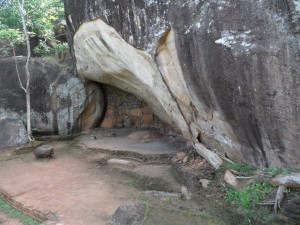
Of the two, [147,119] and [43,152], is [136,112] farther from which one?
[43,152]

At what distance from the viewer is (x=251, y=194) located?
4.63 m

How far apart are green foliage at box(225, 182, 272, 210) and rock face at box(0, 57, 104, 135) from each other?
6231 millimetres

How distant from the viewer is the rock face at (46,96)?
952 cm

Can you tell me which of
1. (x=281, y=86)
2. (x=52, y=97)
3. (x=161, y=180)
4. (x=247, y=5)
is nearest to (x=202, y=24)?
(x=247, y=5)

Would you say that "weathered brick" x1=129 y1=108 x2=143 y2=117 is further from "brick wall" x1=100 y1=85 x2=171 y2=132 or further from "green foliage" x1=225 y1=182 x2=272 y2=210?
"green foliage" x1=225 y1=182 x2=272 y2=210

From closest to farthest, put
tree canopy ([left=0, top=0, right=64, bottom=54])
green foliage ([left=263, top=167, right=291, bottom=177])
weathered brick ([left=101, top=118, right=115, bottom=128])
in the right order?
green foliage ([left=263, top=167, right=291, bottom=177]) < tree canopy ([left=0, top=0, right=64, bottom=54]) < weathered brick ([left=101, top=118, right=115, bottom=128])

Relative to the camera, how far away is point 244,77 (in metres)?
4.37

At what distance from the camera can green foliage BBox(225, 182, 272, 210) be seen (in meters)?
4.52

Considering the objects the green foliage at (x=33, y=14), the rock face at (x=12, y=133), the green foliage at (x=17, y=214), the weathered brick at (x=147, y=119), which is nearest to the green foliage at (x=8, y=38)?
the green foliage at (x=33, y=14)

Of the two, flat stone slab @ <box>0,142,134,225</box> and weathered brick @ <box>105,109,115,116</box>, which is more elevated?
weathered brick @ <box>105,109,115,116</box>

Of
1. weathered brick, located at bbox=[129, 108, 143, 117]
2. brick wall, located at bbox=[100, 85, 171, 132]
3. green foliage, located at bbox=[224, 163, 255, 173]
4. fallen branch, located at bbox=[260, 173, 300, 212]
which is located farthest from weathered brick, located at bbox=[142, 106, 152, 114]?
fallen branch, located at bbox=[260, 173, 300, 212]

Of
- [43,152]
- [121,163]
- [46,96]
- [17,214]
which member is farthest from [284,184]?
[46,96]

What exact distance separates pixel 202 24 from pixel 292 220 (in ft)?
9.32

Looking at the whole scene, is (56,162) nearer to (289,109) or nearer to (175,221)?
(175,221)
